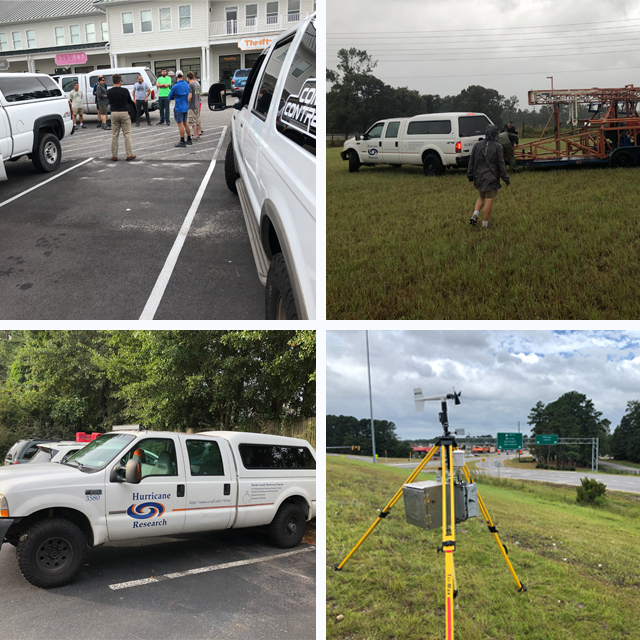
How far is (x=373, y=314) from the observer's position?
5.14 metres

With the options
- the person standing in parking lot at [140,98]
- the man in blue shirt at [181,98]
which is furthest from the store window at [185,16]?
the man in blue shirt at [181,98]

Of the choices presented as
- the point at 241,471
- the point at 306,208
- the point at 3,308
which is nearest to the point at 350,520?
the point at 241,471

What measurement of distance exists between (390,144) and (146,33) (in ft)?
31.9

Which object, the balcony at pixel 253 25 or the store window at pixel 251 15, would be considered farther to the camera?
the store window at pixel 251 15

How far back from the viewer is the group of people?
10.1 m

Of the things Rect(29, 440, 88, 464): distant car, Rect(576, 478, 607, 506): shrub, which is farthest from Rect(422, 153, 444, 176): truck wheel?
Rect(576, 478, 607, 506): shrub

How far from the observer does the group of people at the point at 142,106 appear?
10.1 meters

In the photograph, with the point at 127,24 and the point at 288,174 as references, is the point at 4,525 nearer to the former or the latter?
the point at 288,174

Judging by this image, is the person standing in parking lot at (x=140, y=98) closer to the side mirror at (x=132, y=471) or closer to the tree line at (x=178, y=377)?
the tree line at (x=178, y=377)

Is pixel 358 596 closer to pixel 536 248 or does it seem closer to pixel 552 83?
pixel 536 248

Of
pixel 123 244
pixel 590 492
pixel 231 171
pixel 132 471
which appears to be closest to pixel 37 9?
pixel 231 171

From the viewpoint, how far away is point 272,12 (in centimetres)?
1422

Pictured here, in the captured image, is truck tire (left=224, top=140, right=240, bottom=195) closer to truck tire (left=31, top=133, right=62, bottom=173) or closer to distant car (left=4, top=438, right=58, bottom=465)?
truck tire (left=31, top=133, right=62, bottom=173)

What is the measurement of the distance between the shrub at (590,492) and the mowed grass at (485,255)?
1457mm
